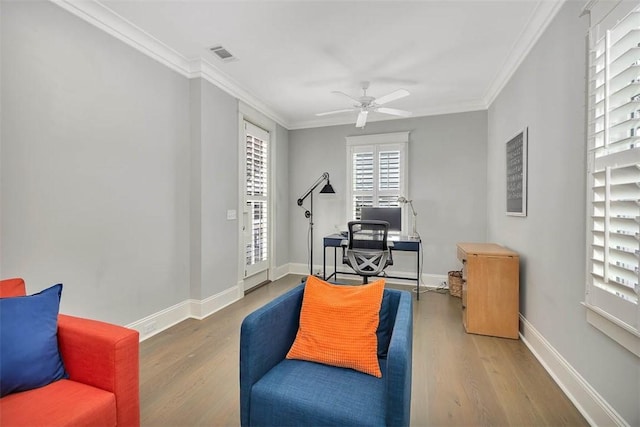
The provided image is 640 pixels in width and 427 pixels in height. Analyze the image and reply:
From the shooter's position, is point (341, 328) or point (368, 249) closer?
point (341, 328)

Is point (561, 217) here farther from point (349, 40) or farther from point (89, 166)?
point (89, 166)

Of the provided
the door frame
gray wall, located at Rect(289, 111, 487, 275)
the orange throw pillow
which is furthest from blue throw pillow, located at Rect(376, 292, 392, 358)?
gray wall, located at Rect(289, 111, 487, 275)

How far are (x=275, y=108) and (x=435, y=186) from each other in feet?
8.85

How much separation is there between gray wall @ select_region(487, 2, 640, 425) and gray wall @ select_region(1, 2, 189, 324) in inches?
128

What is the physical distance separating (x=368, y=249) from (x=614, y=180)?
230 centimetres

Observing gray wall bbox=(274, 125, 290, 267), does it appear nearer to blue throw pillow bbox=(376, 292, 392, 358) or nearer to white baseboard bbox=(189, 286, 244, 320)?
white baseboard bbox=(189, 286, 244, 320)

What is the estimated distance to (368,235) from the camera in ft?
11.4

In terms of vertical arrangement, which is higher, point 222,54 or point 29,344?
point 222,54

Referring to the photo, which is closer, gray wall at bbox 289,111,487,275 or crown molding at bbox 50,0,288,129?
crown molding at bbox 50,0,288,129

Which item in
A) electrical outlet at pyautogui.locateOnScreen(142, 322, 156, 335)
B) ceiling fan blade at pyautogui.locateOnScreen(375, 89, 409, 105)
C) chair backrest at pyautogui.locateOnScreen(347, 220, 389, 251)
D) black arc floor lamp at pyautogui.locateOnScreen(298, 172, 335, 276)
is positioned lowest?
electrical outlet at pyautogui.locateOnScreen(142, 322, 156, 335)

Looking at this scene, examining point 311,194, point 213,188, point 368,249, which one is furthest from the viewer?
point 311,194

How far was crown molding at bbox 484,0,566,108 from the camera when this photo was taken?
2.07 metres

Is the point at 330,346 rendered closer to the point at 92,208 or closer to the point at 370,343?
the point at 370,343

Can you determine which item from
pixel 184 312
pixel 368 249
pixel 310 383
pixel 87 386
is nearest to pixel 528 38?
pixel 368 249
